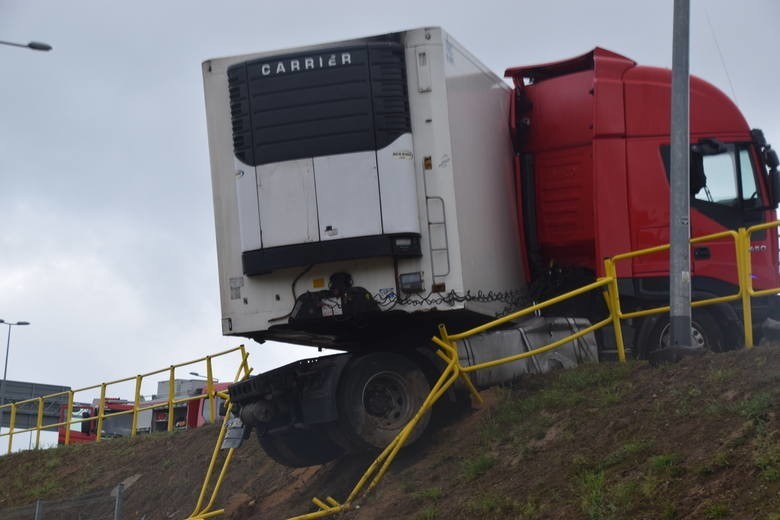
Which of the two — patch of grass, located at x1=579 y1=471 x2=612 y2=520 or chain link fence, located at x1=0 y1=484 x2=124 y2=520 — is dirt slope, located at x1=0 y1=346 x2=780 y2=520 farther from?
chain link fence, located at x1=0 y1=484 x2=124 y2=520

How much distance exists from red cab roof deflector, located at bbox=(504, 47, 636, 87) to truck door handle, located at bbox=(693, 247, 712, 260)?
2387 millimetres

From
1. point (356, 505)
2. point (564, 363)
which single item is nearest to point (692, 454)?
point (356, 505)

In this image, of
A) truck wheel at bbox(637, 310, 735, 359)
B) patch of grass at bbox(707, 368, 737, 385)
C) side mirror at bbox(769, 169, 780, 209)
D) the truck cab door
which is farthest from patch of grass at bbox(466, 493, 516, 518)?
side mirror at bbox(769, 169, 780, 209)

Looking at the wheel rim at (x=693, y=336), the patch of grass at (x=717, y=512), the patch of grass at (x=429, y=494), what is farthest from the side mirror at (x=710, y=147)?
the patch of grass at (x=717, y=512)

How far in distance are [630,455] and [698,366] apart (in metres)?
1.82

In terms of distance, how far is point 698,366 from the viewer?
10.1 meters

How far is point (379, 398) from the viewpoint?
37.0ft

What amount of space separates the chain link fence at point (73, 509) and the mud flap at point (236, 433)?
2.01 meters

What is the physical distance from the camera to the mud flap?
1146 cm

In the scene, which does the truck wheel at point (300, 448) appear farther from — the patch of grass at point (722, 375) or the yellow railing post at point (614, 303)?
the patch of grass at point (722, 375)

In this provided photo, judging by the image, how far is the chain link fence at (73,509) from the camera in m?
13.0

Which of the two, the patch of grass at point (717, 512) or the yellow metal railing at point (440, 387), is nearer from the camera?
the patch of grass at point (717, 512)

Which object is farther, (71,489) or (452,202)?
(71,489)

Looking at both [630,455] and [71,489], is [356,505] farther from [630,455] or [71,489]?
[71,489]
